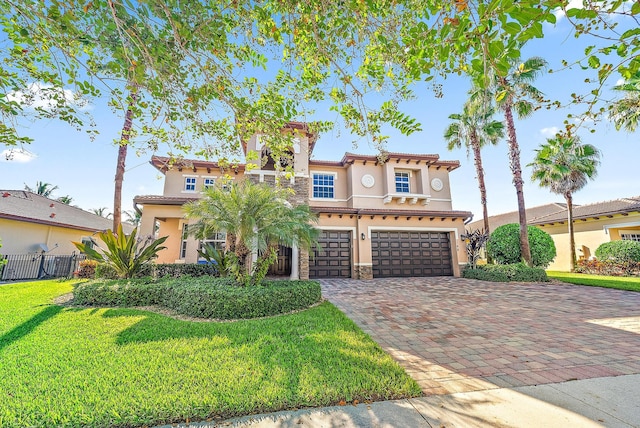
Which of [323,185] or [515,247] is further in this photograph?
[323,185]

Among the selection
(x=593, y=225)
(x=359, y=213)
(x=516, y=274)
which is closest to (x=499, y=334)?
(x=359, y=213)

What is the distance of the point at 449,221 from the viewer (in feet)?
Answer: 50.8

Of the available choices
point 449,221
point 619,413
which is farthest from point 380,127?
point 449,221

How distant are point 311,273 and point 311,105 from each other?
10740mm

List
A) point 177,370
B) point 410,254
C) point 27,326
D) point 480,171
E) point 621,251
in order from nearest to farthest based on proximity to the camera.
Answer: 1. point 177,370
2. point 27,326
3. point 410,254
4. point 621,251
5. point 480,171

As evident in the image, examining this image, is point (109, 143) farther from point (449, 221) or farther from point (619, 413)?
point (449, 221)

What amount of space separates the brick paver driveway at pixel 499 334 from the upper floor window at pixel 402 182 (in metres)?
8.51

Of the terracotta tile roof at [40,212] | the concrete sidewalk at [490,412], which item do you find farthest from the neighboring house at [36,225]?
the concrete sidewalk at [490,412]

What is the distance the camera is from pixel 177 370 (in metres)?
3.43

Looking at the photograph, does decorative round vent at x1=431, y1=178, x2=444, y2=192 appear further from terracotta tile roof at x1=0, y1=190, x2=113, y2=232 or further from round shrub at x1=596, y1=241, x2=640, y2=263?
terracotta tile roof at x1=0, y1=190, x2=113, y2=232

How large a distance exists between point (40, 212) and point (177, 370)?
2047 centimetres

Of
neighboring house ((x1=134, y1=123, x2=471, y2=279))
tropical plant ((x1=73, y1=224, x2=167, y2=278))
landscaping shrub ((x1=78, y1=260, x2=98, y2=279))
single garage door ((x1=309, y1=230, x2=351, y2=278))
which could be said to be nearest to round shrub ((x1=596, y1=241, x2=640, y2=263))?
neighboring house ((x1=134, y1=123, x2=471, y2=279))

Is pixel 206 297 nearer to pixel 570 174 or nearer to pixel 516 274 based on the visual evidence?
pixel 516 274

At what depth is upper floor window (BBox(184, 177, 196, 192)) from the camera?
16172 millimetres
